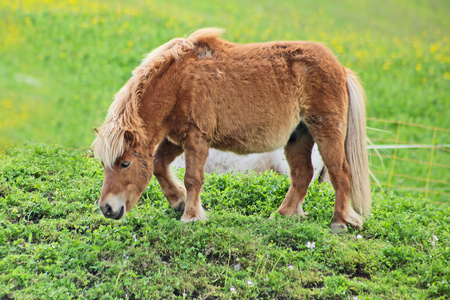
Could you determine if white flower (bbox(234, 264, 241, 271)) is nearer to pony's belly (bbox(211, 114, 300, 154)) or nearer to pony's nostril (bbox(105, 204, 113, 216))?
pony's nostril (bbox(105, 204, 113, 216))

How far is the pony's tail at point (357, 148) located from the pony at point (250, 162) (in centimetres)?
181

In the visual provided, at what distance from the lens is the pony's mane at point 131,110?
16.1ft

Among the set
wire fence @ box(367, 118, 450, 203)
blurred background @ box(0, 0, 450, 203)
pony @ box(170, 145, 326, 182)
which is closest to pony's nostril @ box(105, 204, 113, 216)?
pony @ box(170, 145, 326, 182)

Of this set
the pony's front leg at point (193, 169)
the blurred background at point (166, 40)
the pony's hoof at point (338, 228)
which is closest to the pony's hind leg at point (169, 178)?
the pony's front leg at point (193, 169)

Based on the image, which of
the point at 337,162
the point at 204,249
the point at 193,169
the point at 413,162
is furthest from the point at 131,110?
the point at 413,162

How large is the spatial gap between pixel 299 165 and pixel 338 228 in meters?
1.01

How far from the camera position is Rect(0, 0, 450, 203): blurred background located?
39.8 ft

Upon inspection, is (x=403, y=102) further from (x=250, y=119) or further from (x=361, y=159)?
(x=250, y=119)

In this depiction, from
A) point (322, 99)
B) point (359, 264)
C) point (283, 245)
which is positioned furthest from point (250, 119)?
point (359, 264)

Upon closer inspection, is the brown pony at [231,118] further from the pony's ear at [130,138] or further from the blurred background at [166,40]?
the blurred background at [166,40]

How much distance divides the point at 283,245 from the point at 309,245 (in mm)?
321

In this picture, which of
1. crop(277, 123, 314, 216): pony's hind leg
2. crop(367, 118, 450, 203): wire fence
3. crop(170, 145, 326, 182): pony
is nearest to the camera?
crop(277, 123, 314, 216): pony's hind leg

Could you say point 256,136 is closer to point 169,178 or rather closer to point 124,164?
point 169,178

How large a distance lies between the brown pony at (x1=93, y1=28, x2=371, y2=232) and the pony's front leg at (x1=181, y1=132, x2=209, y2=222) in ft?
0.04
